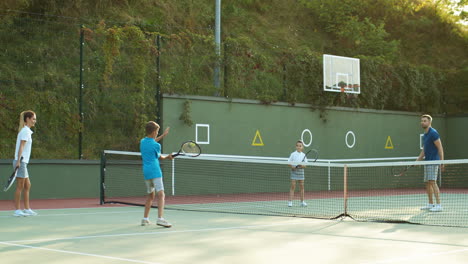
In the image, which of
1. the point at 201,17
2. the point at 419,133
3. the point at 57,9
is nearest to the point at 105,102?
the point at 57,9

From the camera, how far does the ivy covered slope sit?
50.4ft

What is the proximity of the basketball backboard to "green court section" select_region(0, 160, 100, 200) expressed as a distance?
7681mm

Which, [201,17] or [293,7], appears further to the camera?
[293,7]

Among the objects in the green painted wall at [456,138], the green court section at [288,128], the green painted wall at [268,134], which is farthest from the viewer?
the green painted wall at [456,138]

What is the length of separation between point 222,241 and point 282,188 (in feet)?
35.9

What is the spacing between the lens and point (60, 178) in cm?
1466

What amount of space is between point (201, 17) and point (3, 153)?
11.7m

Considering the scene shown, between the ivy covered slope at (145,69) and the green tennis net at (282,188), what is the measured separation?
1.19 m

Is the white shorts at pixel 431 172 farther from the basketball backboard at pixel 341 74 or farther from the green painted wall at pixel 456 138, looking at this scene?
the green painted wall at pixel 456 138

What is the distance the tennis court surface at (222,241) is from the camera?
19.4 ft

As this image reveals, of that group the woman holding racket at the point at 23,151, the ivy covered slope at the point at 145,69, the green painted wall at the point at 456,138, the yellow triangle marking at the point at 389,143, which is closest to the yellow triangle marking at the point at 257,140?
the ivy covered slope at the point at 145,69

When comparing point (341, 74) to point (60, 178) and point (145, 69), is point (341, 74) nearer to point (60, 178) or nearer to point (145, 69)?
point (145, 69)

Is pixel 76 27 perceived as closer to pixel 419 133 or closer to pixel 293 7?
pixel 419 133

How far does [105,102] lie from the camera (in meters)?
16.0
